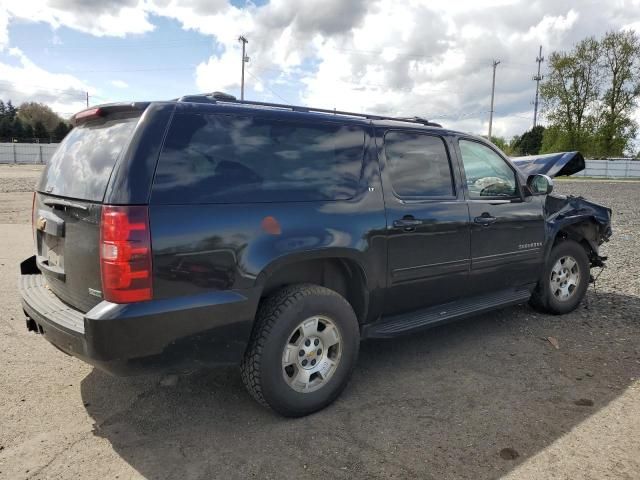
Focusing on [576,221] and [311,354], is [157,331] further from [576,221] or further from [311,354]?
[576,221]

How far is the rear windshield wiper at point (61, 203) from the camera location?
9.15 feet

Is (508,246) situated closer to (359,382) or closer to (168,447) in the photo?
(359,382)

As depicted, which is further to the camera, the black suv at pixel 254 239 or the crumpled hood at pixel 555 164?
the crumpled hood at pixel 555 164

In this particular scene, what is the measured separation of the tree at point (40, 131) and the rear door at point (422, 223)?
84236 millimetres

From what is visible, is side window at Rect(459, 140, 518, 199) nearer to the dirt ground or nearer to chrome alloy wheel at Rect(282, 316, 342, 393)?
the dirt ground

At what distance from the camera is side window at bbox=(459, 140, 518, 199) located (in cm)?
433

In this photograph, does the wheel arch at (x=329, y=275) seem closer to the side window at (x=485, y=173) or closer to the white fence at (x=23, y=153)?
the side window at (x=485, y=173)

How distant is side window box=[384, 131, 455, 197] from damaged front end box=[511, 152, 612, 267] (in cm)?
121

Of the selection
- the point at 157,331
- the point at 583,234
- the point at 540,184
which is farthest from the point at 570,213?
the point at 157,331

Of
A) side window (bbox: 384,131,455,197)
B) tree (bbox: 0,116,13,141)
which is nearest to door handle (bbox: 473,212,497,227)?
side window (bbox: 384,131,455,197)

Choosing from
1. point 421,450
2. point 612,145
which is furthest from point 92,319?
point 612,145

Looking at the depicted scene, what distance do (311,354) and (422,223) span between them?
4.23 ft

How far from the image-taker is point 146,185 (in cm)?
260

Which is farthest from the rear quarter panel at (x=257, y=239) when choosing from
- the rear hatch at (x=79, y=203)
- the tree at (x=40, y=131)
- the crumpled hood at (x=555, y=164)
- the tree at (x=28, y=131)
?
the tree at (x=40, y=131)
